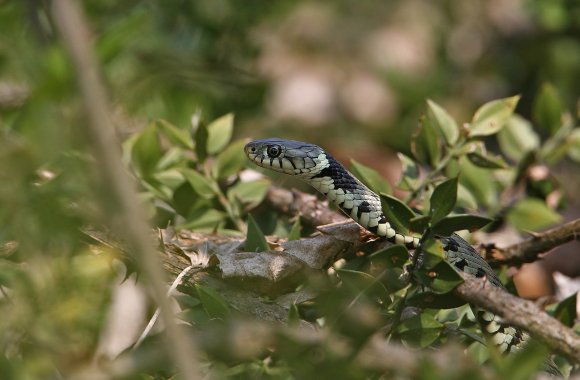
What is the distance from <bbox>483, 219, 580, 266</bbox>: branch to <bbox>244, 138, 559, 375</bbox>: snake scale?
220 mm

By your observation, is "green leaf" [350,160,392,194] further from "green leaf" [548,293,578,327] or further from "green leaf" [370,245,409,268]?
"green leaf" [370,245,409,268]

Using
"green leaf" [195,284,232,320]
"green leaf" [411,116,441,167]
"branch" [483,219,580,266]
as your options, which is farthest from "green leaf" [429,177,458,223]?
"green leaf" [411,116,441,167]

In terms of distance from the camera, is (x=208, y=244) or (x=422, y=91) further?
(x=422, y=91)

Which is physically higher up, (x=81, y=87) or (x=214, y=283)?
(x=81, y=87)

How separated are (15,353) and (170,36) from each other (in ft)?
12.6

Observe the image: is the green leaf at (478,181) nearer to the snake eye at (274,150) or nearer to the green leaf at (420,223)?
the snake eye at (274,150)

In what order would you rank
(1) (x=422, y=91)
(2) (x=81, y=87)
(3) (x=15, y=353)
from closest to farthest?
(2) (x=81, y=87), (3) (x=15, y=353), (1) (x=422, y=91)

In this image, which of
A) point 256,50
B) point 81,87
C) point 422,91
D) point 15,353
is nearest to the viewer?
point 81,87

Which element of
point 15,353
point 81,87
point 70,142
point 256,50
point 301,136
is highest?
point 81,87

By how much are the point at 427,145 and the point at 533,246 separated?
0.42 meters

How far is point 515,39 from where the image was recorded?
754cm

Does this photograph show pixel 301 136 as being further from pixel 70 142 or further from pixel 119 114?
pixel 70 142

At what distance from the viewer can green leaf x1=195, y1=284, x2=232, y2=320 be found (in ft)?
6.01

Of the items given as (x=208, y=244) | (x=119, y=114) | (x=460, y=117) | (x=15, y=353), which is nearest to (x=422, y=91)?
(x=460, y=117)
